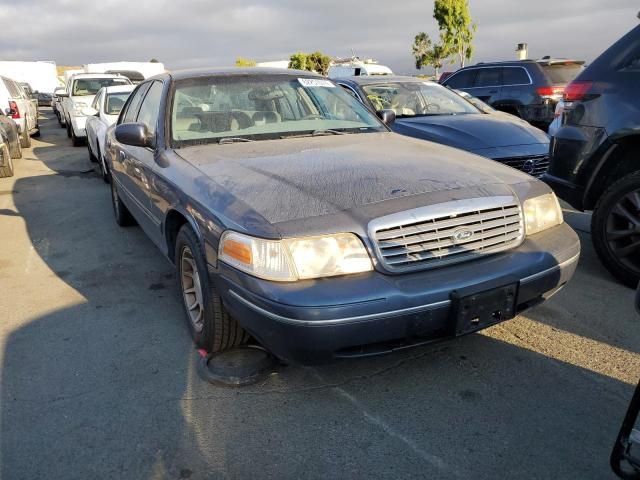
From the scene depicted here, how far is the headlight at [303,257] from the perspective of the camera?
2.33m

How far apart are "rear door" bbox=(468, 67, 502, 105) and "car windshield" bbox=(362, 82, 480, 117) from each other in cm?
374

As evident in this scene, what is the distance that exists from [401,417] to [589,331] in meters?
1.47

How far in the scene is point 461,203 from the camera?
2.57 metres

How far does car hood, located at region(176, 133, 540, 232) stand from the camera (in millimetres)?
2559

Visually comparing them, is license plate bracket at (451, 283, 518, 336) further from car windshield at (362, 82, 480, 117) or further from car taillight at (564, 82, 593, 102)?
car windshield at (362, 82, 480, 117)

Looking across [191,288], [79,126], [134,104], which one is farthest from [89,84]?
[191,288]

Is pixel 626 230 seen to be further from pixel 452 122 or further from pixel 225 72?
pixel 225 72

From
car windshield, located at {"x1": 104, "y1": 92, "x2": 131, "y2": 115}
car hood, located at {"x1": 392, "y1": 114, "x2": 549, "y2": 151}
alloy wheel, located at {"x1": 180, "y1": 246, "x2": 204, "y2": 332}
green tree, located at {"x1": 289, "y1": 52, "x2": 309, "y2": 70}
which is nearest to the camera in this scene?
alloy wheel, located at {"x1": 180, "y1": 246, "x2": 204, "y2": 332}

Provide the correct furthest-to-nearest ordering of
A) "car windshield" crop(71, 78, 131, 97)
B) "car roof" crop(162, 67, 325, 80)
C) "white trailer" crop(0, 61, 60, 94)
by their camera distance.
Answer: "white trailer" crop(0, 61, 60, 94)
"car windshield" crop(71, 78, 131, 97)
"car roof" crop(162, 67, 325, 80)

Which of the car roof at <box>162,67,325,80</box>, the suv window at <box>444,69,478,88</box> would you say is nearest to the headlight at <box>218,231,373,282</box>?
the car roof at <box>162,67,325,80</box>

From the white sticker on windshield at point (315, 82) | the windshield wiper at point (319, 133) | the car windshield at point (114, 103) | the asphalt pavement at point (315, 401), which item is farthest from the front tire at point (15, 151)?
the windshield wiper at point (319, 133)

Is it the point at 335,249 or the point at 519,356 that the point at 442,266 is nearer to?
the point at 335,249

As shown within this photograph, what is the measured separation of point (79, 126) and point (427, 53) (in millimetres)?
33480

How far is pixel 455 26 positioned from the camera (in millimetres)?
37156
